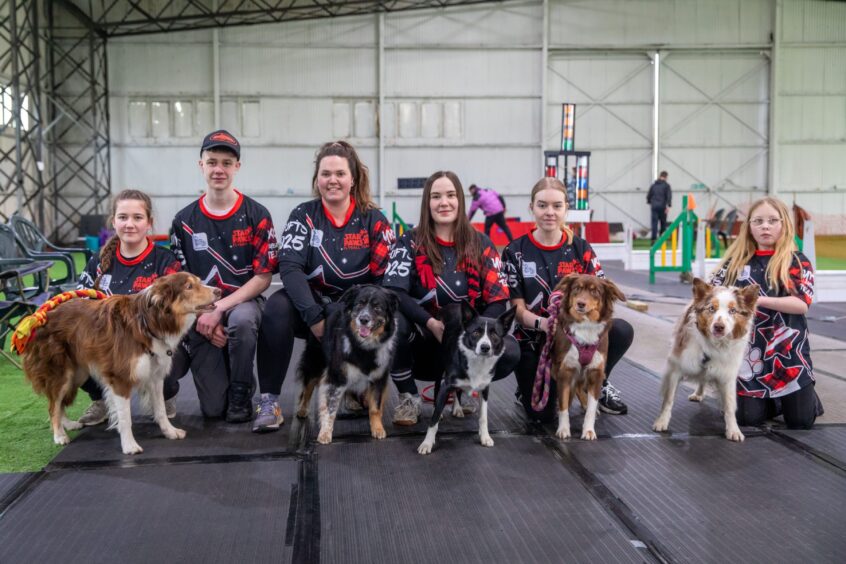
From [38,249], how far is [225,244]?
3816 mm

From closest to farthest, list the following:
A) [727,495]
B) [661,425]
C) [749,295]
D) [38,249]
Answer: [727,495], [749,295], [661,425], [38,249]

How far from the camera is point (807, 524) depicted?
2475mm

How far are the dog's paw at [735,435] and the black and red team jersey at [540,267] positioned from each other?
3.28 ft

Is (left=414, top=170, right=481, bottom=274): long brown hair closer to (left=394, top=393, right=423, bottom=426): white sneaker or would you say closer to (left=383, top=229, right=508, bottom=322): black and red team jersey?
(left=383, top=229, right=508, bottom=322): black and red team jersey

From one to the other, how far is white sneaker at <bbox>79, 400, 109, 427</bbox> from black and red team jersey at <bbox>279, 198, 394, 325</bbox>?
1133 mm

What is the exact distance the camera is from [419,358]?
391 cm

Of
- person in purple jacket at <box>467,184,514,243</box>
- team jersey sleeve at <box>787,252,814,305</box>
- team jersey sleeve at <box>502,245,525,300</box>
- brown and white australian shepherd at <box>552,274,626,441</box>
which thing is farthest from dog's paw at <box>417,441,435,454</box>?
person in purple jacket at <box>467,184,514,243</box>

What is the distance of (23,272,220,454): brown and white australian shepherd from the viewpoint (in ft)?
10.6

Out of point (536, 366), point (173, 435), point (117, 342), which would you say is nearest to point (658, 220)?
point (536, 366)

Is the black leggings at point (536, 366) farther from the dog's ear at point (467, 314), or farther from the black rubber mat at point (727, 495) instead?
the dog's ear at point (467, 314)

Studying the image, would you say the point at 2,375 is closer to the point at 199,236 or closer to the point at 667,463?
the point at 199,236

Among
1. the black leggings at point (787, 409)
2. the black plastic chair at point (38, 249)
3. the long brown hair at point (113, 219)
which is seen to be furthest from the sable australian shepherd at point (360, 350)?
the black plastic chair at point (38, 249)

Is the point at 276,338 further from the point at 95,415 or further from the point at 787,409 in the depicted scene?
the point at 787,409

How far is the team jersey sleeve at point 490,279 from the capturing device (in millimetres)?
3709
